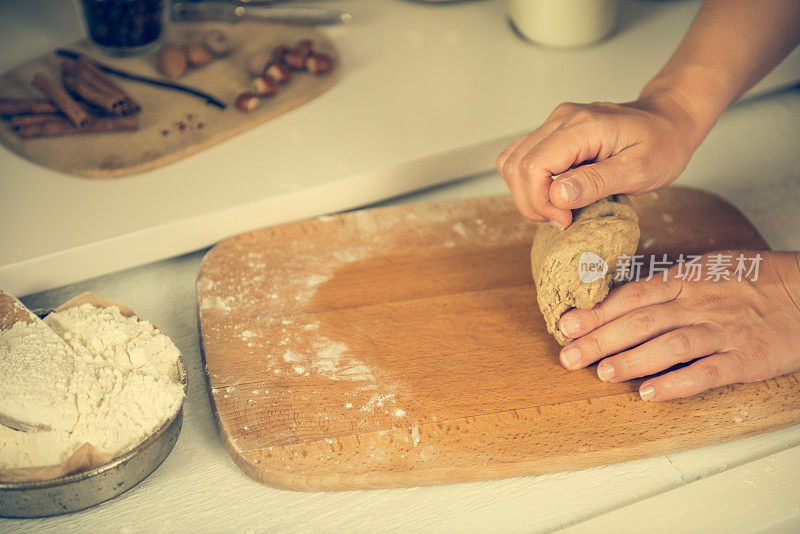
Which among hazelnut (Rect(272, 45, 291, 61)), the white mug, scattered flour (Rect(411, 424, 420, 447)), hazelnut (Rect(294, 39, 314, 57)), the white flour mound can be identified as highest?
the white mug

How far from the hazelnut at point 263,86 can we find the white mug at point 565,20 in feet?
2.31

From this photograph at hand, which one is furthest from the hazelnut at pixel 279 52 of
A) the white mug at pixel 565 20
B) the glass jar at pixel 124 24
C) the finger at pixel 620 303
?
the finger at pixel 620 303

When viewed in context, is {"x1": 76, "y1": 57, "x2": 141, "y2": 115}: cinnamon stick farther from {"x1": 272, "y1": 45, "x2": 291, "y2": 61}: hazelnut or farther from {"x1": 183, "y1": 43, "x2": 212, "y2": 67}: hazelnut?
{"x1": 272, "y1": 45, "x2": 291, "y2": 61}: hazelnut

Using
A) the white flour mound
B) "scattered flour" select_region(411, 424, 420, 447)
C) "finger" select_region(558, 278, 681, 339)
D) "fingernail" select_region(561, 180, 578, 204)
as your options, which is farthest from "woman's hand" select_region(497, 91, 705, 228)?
the white flour mound

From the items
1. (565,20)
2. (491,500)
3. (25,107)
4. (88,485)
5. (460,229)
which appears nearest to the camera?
(88,485)

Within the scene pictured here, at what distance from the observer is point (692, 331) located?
1139 mm

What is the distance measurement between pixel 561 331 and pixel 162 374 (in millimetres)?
638

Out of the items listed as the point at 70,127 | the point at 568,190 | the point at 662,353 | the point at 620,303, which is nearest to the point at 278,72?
the point at 70,127

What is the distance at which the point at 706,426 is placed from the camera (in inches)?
42.9

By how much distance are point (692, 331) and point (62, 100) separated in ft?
4.54

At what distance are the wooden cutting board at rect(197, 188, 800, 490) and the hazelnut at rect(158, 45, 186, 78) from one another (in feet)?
1.90

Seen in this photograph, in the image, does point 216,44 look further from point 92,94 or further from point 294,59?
point 92,94

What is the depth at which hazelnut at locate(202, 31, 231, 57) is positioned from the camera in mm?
1781

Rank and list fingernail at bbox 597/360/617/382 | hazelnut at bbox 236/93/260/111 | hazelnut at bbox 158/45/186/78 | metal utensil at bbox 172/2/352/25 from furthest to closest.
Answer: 1. metal utensil at bbox 172/2/352/25
2. hazelnut at bbox 158/45/186/78
3. hazelnut at bbox 236/93/260/111
4. fingernail at bbox 597/360/617/382
